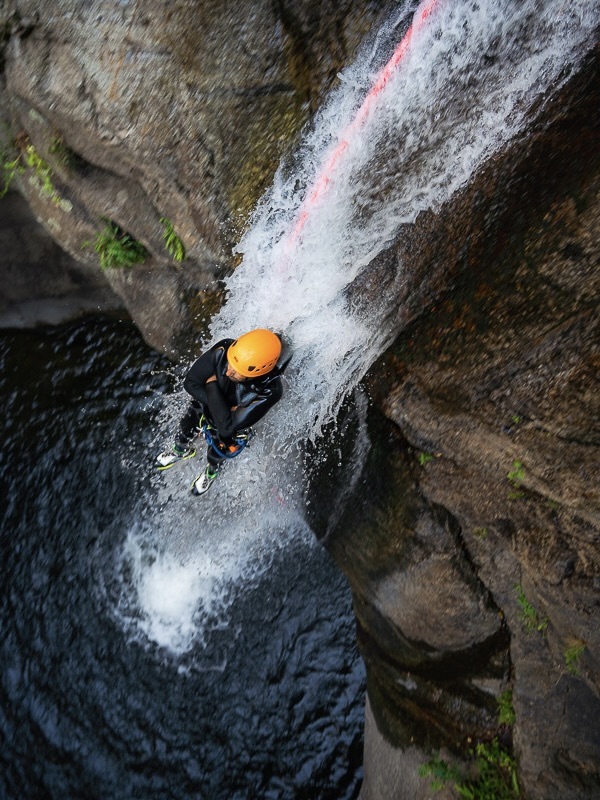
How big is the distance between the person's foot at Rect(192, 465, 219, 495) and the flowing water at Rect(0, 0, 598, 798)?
0.17m

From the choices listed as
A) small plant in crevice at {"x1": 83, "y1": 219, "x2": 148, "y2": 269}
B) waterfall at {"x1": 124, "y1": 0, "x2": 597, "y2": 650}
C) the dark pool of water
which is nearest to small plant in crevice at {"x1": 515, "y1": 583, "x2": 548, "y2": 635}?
waterfall at {"x1": 124, "y1": 0, "x2": 597, "y2": 650}

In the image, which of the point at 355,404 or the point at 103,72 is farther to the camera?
the point at 355,404

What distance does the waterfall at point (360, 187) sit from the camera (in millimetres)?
3529

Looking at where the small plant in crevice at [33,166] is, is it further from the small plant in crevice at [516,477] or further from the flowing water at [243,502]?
the small plant in crevice at [516,477]

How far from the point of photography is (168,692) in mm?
5656

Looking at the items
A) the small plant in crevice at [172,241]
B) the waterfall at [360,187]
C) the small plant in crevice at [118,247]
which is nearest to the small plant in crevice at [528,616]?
the waterfall at [360,187]

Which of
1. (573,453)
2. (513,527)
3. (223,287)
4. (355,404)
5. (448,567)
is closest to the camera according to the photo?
(573,453)

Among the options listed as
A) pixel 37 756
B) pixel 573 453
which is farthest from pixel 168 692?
pixel 573 453

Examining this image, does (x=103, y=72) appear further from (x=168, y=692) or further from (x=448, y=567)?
(x=168, y=692)

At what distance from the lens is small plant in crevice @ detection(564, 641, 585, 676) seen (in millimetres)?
3329

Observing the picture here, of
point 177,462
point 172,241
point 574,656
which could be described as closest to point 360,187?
point 172,241

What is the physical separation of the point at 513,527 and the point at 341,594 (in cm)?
289

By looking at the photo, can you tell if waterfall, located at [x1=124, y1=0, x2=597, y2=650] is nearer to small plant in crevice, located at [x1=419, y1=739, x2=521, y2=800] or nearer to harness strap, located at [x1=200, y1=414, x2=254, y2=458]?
harness strap, located at [x1=200, y1=414, x2=254, y2=458]

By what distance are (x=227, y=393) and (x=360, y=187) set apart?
78.5 inches
